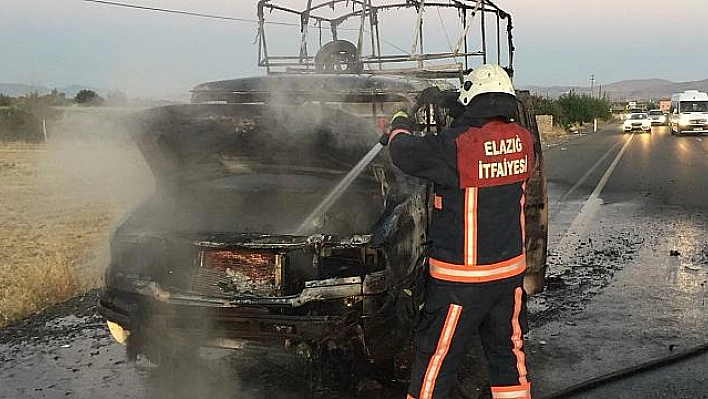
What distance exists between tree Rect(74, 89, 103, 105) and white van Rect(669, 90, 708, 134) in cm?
3621

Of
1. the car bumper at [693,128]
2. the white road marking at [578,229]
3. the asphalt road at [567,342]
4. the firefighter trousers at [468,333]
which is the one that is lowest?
the car bumper at [693,128]

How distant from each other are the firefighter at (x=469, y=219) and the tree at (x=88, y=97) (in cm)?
394

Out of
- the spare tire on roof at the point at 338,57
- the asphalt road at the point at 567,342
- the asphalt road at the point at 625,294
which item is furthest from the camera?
the spare tire on roof at the point at 338,57

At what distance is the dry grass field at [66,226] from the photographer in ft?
21.6

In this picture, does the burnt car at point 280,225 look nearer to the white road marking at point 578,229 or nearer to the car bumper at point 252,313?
the car bumper at point 252,313

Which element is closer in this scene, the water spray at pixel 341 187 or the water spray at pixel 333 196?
the water spray at pixel 341 187

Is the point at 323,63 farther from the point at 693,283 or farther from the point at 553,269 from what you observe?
the point at 693,283

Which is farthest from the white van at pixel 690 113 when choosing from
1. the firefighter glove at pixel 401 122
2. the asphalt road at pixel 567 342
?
the firefighter glove at pixel 401 122

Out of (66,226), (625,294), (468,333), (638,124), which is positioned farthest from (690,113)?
(468,333)

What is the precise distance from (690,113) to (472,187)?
3881cm

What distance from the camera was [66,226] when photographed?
11.1 metres

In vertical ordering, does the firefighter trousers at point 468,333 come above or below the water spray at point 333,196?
below

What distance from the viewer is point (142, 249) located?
422 cm

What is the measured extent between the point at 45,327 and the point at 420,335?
12.0 ft
